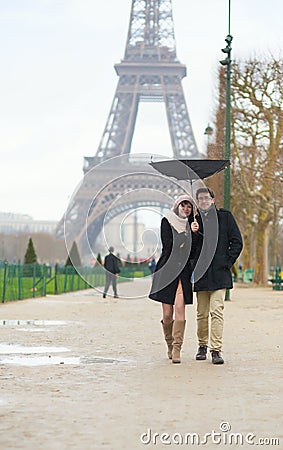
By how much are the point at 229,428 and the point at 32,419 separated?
4.48 feet

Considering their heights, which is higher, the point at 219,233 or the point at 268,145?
the point at 268,145

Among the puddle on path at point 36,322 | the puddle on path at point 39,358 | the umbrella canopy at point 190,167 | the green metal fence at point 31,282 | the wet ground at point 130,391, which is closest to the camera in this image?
the wet ground at point 130,391

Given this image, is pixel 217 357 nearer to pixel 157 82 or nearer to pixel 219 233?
pixel 219 233

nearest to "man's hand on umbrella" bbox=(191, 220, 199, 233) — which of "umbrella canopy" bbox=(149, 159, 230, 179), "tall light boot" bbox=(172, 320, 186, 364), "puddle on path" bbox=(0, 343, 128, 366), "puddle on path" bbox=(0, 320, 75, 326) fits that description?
"umbrella canopy" bbox=(149, 159, 230, 179)

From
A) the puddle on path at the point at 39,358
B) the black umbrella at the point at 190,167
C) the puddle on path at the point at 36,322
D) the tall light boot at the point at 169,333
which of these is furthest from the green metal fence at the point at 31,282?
the tall light boot at the point at 169,333

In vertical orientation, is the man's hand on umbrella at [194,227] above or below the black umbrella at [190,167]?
below

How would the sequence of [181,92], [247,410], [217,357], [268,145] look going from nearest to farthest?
[247,410], [217,357], [268,145], [181,92]

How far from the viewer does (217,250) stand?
32.4 ft

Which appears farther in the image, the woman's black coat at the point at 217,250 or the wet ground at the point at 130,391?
the woman's black coat at the point at 217,250

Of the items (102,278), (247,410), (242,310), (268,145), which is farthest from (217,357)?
(102,278)

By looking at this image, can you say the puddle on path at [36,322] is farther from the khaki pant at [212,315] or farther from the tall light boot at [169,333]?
the khaki pant at [212,315]

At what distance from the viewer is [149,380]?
8367mm

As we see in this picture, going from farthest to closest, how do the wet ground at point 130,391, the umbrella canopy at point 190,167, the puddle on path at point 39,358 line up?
the umbrella canopy at point 190,167 → the puddle on path at point 39,358 → the wet ground at point 130,391

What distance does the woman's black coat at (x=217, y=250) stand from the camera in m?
9.75
